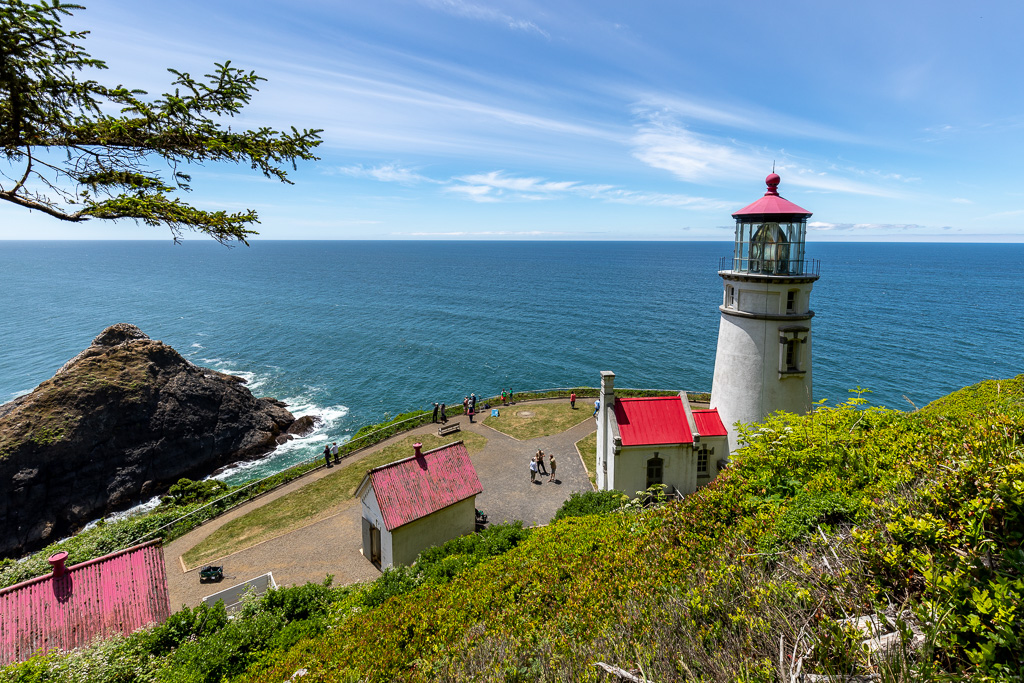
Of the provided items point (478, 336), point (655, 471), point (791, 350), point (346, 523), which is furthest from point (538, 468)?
point (478, 336)

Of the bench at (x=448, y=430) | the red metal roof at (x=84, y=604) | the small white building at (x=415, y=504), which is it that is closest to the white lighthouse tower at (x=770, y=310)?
the small white building at (x=415, y=504)

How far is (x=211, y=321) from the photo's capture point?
74.4 metres

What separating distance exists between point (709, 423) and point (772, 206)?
834 centimetres

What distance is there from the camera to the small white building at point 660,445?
57.8 feet

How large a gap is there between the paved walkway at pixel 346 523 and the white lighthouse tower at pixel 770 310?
837 cm

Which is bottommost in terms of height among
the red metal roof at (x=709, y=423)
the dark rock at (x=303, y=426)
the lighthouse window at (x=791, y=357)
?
the dark rock at (x=303, y=426)

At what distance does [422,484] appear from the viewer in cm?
1619

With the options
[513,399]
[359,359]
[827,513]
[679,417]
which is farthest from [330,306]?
[827,513]

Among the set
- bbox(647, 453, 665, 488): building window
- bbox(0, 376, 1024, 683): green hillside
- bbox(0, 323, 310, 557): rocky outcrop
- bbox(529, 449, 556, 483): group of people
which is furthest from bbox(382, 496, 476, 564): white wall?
bbox(0, 323, 310, 557): rocky outcrop

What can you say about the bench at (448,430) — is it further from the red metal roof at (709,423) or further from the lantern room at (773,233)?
the lantern room at (773,233)

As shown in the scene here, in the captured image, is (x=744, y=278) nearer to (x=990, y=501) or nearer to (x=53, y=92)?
(x=990, y=501)

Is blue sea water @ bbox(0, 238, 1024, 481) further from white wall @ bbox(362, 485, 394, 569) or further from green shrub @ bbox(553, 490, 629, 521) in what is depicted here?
white wall @ bbox(362, 485, 394, 569)

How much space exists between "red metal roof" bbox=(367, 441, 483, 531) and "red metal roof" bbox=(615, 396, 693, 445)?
20.5 ft

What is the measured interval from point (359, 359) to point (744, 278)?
45.8 m
